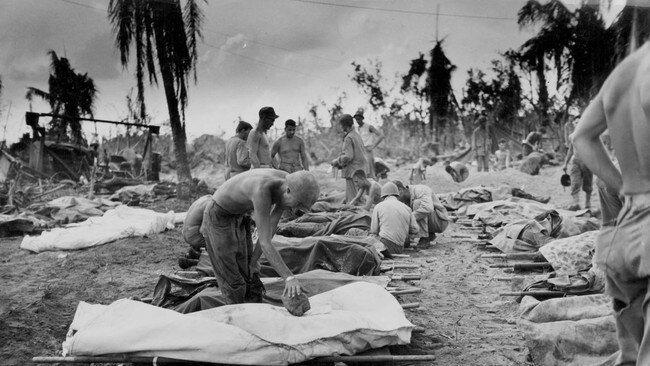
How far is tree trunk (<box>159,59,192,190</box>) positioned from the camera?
1119cm

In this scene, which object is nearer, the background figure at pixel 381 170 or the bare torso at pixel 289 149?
the bare torso at pixel 289 149

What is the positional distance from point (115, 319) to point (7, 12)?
514cm

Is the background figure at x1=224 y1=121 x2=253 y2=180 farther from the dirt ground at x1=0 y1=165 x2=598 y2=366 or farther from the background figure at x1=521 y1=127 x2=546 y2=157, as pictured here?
the background figure at x1=521 y1=127 x2=546 y2=157

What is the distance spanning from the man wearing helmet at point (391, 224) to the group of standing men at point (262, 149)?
80.9 inches

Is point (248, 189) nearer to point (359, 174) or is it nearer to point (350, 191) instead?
point (359, 174)

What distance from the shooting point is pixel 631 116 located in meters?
1.65

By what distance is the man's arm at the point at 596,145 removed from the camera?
182cm

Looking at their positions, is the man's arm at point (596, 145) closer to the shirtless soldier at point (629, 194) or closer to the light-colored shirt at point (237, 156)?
the shirtless soldier at point (629, 194)

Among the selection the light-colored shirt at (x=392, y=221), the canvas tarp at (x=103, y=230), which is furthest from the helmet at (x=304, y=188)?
the canvas tarp at (x=103, y=230)

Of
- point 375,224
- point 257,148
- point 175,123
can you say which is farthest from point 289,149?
point 175,123

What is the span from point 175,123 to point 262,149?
4919 mm

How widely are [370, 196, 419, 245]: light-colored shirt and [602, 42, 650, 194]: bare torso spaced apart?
3823 mm

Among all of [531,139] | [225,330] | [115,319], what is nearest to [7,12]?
[115,319]

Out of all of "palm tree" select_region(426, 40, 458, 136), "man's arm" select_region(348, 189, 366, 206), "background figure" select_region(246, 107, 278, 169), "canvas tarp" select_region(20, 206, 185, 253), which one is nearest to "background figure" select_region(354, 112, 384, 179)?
"man's arm" select_region(348, 189, 366, 206)
